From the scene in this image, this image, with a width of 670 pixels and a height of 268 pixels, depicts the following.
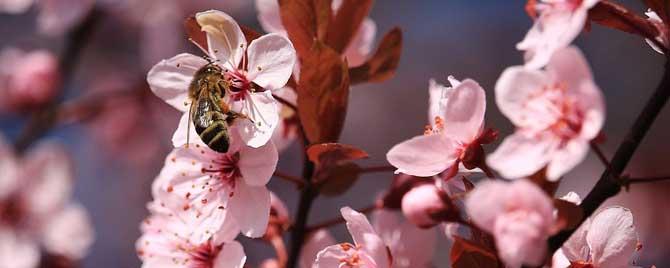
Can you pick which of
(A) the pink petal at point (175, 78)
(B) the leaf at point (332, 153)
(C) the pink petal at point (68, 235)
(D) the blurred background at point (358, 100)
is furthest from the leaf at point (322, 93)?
(C) the pink petal at point (68, 235)

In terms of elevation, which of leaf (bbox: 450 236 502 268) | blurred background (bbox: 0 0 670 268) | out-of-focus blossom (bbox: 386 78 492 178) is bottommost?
blurred background (bbox: 0 0 670 268)

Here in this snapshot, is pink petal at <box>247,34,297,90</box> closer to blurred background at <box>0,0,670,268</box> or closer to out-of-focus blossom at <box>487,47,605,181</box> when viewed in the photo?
out-of-focus blossom at <box>487,47,605,181</box>

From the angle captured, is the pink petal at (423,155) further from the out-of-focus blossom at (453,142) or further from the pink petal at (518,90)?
the pink petal at (518,90)

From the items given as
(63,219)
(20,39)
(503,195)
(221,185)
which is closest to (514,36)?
(20,39)

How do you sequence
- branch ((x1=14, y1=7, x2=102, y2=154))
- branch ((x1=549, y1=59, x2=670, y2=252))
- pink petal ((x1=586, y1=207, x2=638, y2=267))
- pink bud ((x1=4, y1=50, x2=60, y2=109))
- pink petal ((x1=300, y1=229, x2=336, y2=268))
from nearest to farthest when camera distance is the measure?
branch ((x1=549, y1=59, x2=670, y2=252)) < pink petal ((x1=586, y1=207, x2=638, y2=267)) < pink petal ((x1=300, y1=229, x2=336, y2=268)) < branch ((x1=14, y1=7, x2=102, y2=154)) < pink bud ((x1=4, y1=50, x2=60, y2=109))

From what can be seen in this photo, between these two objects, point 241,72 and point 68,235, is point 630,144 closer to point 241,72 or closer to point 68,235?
point 241,72

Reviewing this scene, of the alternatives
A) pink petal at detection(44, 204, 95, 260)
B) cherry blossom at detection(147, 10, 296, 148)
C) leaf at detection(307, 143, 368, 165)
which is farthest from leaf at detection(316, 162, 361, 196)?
pink petal at detection(44, 204, 95, 260)

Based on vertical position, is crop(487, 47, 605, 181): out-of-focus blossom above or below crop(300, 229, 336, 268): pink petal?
above

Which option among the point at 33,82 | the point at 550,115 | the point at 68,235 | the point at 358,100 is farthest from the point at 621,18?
the point at 358,100
